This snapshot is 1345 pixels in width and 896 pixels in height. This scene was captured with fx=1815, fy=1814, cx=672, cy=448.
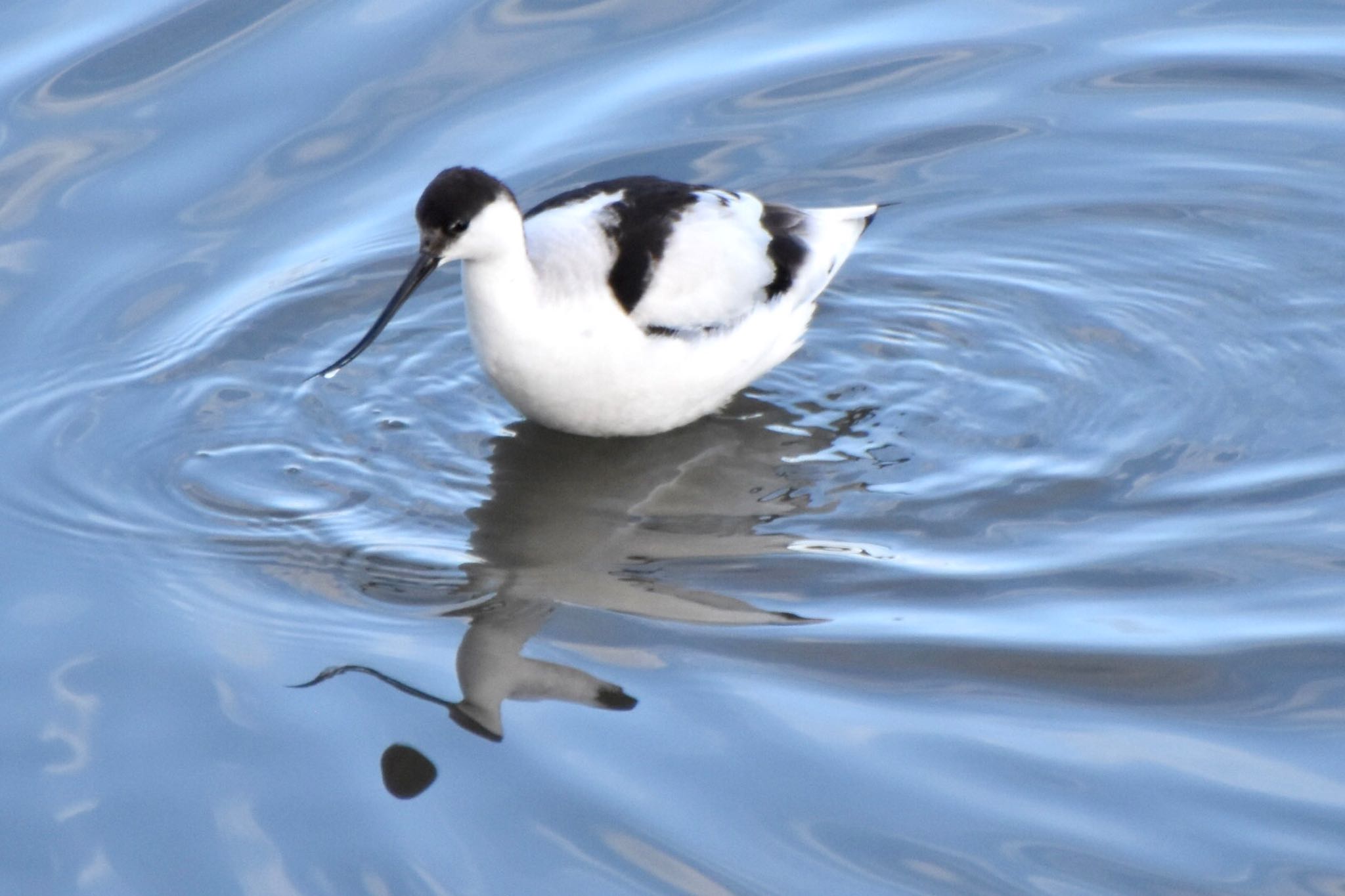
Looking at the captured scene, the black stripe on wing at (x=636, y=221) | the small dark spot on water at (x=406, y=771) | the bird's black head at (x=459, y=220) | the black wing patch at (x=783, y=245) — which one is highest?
the bird's black head at (x=459, y=220)

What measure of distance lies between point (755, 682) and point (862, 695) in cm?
30

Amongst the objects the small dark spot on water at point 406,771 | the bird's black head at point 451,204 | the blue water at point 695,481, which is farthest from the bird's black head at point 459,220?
the small dark spot on water at point 406,771

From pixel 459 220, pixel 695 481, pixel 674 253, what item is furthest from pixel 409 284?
pixel 695 481

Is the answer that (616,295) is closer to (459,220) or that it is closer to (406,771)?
(459,220)

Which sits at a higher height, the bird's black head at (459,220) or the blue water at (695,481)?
the bird's black head at (459,220)

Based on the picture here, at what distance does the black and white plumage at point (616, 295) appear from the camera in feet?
19.4

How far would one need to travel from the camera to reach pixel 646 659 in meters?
5.24

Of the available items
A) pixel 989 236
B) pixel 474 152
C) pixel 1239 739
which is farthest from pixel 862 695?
pixel 474 152

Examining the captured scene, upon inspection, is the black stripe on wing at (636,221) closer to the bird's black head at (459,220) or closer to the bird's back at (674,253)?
the bird's back at (674,253)

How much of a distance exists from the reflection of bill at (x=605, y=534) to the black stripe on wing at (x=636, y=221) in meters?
0.69

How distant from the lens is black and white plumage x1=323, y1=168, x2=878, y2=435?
592cm

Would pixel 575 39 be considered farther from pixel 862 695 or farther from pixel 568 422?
pixel 862 695

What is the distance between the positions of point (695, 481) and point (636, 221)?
0.94 m

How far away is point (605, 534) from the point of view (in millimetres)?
6066
